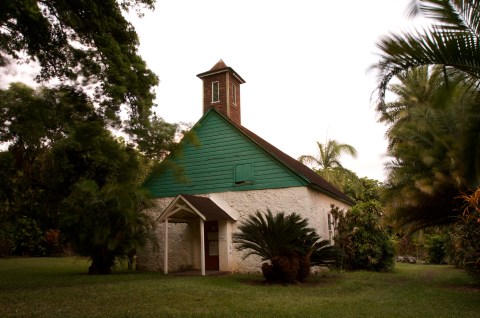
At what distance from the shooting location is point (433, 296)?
912cm

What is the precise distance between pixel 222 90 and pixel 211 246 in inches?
308

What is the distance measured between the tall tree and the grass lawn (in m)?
3.77

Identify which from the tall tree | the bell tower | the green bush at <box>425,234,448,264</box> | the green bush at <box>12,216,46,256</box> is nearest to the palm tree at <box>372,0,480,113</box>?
the tall tree

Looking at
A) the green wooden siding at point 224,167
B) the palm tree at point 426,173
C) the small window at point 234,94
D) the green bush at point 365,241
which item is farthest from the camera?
the small window at point 234,94

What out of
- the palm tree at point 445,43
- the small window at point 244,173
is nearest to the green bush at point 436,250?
the small window at point 244,173

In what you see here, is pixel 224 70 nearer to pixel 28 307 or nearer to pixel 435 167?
pixel 435 167

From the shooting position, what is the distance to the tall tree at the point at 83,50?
6832 millimetres

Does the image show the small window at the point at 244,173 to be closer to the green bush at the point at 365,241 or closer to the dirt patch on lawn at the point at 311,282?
the dirt patch on lawn at the point at 311,282

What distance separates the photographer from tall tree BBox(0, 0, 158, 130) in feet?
22.4

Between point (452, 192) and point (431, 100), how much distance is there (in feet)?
23.4

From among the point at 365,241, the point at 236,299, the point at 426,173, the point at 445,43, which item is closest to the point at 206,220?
the point at 236,299

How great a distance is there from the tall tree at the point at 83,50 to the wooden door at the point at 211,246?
30.4 ft

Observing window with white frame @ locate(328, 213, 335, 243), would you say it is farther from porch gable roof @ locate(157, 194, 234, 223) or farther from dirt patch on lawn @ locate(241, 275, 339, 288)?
porch gable roof @ locate(157, 194, 234, 223)

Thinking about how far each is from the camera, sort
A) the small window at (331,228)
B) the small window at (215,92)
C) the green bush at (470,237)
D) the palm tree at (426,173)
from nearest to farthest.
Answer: the green bush at (470,237) < the palm tree at (426,173) < the small window at (331,228) < the small window at (215,92)
